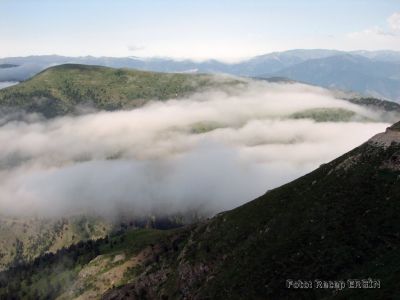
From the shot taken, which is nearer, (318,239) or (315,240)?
(318,239)

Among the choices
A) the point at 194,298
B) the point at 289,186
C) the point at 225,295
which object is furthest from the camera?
the point at 289,186

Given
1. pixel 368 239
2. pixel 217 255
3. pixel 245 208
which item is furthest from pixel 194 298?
pixel 368 239

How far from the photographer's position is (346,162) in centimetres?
16312

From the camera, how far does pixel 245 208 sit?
19888cm

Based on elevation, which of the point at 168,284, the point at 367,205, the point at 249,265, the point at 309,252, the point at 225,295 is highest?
the point at 367,205

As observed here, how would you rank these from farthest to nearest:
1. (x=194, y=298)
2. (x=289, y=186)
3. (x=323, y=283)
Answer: (x=289, y=186) → (x=194, y=298) → (x=323, y=283)

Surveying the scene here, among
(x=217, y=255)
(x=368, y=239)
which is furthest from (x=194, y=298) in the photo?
(x=368, y=239)

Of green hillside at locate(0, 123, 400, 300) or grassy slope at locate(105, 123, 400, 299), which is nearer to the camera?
green hillside at locate(0, 123, 400, 300)

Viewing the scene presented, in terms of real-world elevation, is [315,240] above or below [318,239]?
below

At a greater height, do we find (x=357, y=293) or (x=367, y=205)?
(x=367, y=205)

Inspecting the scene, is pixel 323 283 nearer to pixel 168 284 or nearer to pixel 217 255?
pixel 217 255

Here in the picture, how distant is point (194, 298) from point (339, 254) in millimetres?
61486

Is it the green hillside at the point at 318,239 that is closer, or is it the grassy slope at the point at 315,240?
the green hillside at the point at 318,239

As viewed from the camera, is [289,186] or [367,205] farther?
[289,186]
